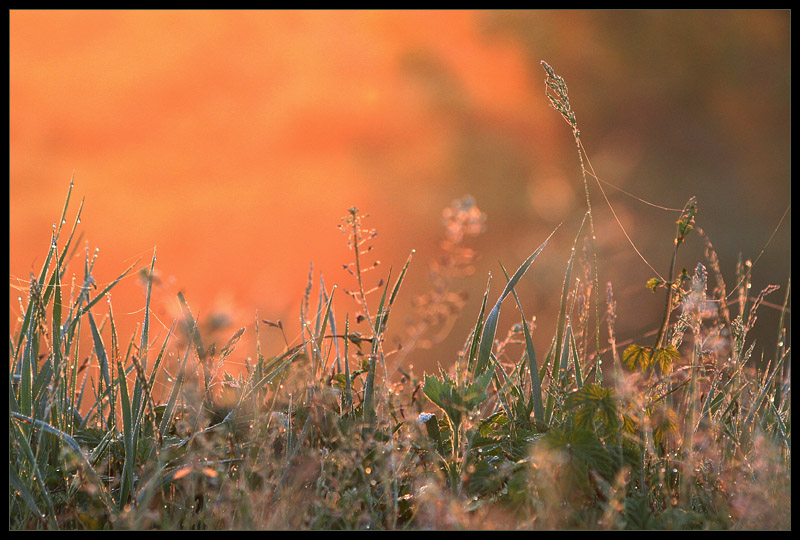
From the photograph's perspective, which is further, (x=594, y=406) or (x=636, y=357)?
(x=636, y=357)

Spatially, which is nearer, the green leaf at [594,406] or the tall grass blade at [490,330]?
the green leaf at [594,406]

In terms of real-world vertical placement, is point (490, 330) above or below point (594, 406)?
above

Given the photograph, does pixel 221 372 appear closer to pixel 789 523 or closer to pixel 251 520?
pixel 251 520

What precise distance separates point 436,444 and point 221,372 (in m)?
0.58

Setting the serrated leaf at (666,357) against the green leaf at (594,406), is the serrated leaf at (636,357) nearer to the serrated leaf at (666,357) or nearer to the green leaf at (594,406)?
the serrated leaf at (666,357)

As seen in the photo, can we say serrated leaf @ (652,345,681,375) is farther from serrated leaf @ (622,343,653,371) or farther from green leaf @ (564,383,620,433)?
green leaf @ (564,383,620,433)

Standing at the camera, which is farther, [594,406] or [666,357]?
[666,357]

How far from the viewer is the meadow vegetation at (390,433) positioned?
139cm

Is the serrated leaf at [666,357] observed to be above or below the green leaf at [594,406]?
above

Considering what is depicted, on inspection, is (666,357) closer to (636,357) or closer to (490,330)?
(636,357)

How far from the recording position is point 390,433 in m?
1.43

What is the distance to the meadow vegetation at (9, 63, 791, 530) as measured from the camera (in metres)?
1.39

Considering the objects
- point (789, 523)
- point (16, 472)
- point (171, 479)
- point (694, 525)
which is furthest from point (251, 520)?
point (789, 523)

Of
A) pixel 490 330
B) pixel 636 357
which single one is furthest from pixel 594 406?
pixel 490 330
